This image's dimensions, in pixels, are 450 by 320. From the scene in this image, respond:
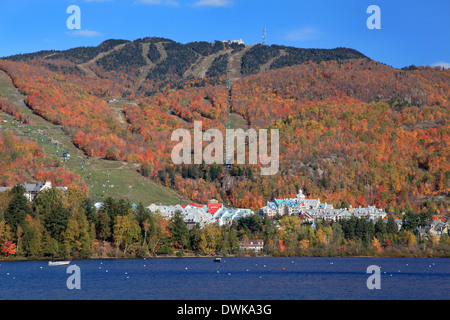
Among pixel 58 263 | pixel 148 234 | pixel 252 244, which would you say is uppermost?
pixel 148 234

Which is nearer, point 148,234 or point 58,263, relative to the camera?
point 58,263

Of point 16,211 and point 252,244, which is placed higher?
point 16,211

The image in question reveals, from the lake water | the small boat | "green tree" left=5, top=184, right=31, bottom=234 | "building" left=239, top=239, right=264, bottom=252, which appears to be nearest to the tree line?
"green tree" left=5, top=184, right=31, bottom=234

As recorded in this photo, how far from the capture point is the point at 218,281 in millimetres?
85938

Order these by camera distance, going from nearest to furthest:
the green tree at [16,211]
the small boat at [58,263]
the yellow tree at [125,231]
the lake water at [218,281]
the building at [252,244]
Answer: the lake water at [218,281], the small boat at [58,263], the green tree at [16,211], the yellow tree at [125,231], the building at [252,244]

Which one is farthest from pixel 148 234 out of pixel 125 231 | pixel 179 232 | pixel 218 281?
pixel 218 281

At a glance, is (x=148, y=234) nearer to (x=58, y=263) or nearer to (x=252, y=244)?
(x=58, y=263)

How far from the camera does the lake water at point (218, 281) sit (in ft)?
237

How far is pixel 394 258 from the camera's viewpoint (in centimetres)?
14262

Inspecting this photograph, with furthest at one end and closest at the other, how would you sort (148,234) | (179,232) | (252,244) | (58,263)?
(252,244)
(179,232)
(148,234)
(58,263)

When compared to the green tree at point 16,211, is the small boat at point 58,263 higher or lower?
lower

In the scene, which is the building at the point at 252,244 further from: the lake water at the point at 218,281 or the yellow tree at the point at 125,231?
the lake water at the point at 218,281

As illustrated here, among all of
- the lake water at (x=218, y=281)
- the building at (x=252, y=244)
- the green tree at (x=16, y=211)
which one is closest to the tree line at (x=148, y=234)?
the green tree at (x=16, y=211)
